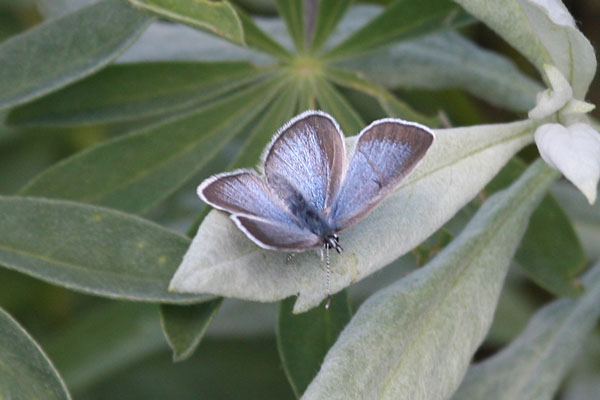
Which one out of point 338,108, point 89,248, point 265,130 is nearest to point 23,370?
point 89,248

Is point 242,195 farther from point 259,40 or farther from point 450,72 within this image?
point 450,72

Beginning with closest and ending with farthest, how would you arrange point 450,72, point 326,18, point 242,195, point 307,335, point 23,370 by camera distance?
point 242,195 < point 23,370 < point 307,335 < point 326,18 < point 450,72

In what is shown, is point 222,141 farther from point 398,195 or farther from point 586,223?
point 586,223

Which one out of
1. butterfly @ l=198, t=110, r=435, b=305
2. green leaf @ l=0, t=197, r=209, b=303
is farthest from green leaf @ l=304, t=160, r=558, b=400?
green leaf @ l=0, t=197, r=209, b=303

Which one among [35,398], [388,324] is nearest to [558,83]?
[388,324]

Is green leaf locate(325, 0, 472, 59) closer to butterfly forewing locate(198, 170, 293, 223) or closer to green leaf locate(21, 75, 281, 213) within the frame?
green leaf locate(21, 75, 281, 213)
